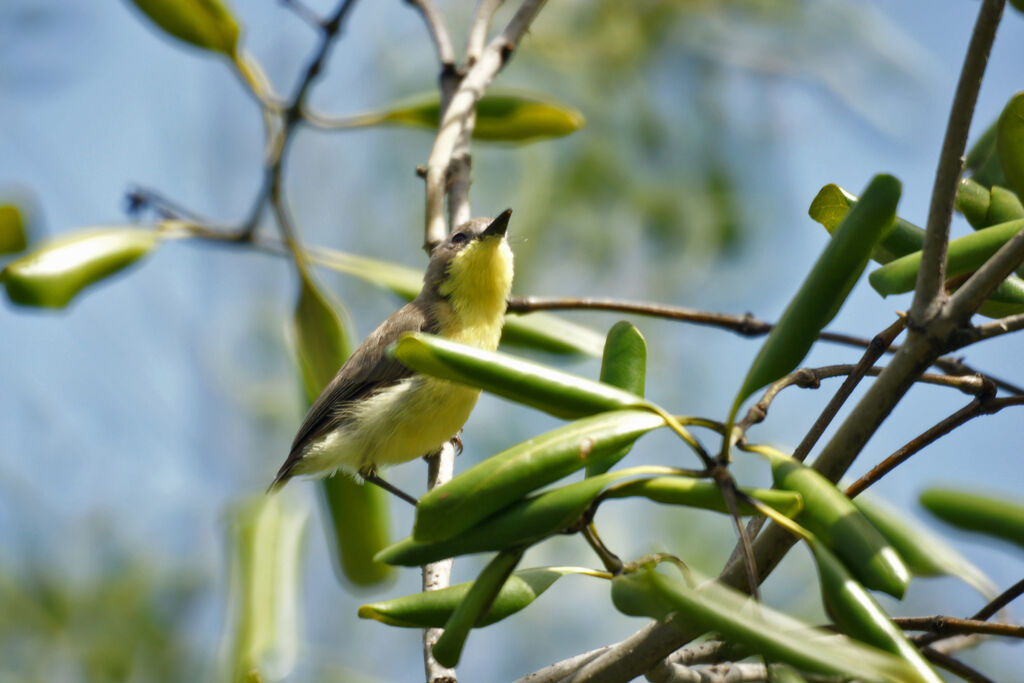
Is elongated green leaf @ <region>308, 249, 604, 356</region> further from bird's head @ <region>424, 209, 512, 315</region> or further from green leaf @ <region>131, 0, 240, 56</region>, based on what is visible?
green leaf @ <region>131, 0, 240, 56</region>

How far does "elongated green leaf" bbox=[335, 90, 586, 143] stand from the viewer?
3271mm

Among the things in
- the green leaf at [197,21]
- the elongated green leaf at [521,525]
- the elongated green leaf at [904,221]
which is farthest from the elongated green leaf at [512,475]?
the green leaf at [197,21]

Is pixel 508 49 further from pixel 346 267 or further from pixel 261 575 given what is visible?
pixel 261 575

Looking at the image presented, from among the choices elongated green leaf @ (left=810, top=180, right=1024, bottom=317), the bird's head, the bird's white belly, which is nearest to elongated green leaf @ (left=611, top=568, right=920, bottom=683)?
elongated green leaf @ (left=810, top=180, right=1024, bottom=317)

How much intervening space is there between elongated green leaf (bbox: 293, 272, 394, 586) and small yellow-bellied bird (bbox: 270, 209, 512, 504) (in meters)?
0.22

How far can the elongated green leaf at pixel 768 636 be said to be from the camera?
0.92m

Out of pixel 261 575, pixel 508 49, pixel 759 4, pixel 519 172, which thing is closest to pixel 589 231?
pixel 519 172

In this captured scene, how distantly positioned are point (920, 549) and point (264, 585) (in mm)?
1680

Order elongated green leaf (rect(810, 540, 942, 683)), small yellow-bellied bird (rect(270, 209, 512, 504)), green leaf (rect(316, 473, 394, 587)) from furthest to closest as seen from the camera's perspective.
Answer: small yellow-bellied bird (rect(270, 209, 512, 504)) < green leaf (rect(316, 473, 394, 587)) < elongated green leaf (rect(810, 540, 942, 683))

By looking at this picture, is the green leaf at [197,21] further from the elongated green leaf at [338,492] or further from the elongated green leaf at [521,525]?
the elongated green leaf at [521,525]

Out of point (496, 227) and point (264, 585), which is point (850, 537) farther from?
point (496, 227)

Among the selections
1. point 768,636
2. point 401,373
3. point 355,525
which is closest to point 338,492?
point 355,525

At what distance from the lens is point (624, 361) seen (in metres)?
1.61

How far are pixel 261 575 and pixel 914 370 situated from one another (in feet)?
4.99
